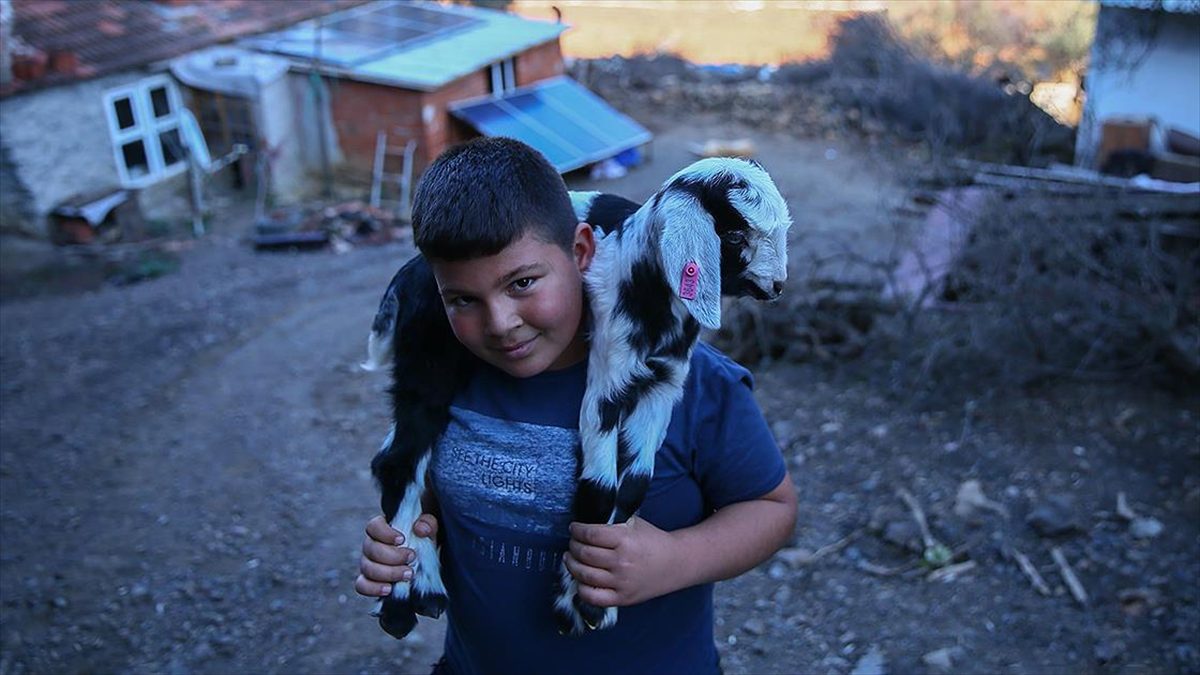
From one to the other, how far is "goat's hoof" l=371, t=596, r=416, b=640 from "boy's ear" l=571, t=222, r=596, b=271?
0.76 m

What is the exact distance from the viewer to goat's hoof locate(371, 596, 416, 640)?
1.93 meters

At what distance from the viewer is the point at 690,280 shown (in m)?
1.62

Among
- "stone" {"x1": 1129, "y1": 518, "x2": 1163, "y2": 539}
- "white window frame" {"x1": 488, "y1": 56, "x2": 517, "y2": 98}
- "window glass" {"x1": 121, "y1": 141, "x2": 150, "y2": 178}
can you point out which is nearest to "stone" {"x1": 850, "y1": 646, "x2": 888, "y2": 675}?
"stone" {"x1": 1129, "y1": 518, "x2": 1163, "y2": 539}

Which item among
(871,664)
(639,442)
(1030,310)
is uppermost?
(639,442)

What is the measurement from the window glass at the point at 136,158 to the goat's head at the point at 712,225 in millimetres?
11661

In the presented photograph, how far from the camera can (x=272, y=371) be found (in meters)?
6.60

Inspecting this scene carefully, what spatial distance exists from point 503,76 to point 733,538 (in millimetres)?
13828

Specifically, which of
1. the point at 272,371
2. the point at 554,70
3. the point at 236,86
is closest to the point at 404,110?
the point at 236,86

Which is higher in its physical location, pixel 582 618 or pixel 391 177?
pixel 582 618

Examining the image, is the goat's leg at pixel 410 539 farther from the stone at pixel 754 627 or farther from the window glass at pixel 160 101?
the window glass at pixel 160 101

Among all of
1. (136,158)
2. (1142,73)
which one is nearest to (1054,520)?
(1142,73)

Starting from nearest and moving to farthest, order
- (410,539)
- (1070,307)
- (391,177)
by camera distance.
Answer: (410,539), (1070,307), (391,177)

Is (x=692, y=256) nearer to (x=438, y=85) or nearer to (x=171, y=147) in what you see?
(x=438, y=85)

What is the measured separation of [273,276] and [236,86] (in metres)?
4.15
